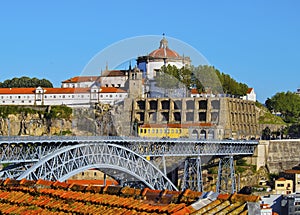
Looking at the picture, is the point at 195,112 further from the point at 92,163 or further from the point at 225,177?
the point at 92,163

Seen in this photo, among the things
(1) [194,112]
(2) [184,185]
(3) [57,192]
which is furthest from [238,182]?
(3) [57,192]

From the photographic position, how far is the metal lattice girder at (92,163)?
32781mm

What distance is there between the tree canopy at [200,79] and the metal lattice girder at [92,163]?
35422 millimetres

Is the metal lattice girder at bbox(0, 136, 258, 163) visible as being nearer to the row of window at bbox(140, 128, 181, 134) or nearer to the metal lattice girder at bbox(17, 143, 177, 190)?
the metal lattice girder at bbox(17, 143, 177, 190)

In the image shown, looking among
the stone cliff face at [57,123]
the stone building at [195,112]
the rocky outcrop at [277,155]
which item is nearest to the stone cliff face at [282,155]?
the rocky outcrop at [277,155]

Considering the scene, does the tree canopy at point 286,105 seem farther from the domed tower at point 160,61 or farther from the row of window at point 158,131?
the row of window at point 158,131

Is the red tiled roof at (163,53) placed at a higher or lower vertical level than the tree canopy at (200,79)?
higher

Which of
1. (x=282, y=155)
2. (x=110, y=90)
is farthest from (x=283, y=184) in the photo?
(x=110, y=90)

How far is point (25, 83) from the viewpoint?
101 metres

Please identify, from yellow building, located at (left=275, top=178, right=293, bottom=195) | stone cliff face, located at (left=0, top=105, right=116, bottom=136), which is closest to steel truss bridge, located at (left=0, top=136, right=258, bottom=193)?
yellow building, located at (left=275, top=178, right=293, bottom=195)

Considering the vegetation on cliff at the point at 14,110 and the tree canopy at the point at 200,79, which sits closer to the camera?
the vegetation on cliff at the point at 14,110

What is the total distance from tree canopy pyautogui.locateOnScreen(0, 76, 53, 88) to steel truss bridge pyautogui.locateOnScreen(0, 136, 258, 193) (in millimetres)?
50598

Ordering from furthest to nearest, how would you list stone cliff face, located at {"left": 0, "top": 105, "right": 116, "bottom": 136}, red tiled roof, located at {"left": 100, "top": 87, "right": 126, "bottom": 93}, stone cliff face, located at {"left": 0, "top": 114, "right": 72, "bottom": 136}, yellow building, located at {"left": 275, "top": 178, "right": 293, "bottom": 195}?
red tiled roof, located at {"left": 100, "top": 87, "right": 126, "bottom": 93}
stone cliff face, located at {"left": 0, "top": 114, "right": 72, "bottom": 136}
stone cliff face, located at {"left": 0, "top": 105, "right": 116, "bottom": 136}
yellow building, located at {"left": 275, "top": 178, "right": 293, "bottom": 195}

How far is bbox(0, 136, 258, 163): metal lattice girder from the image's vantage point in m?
32.4
